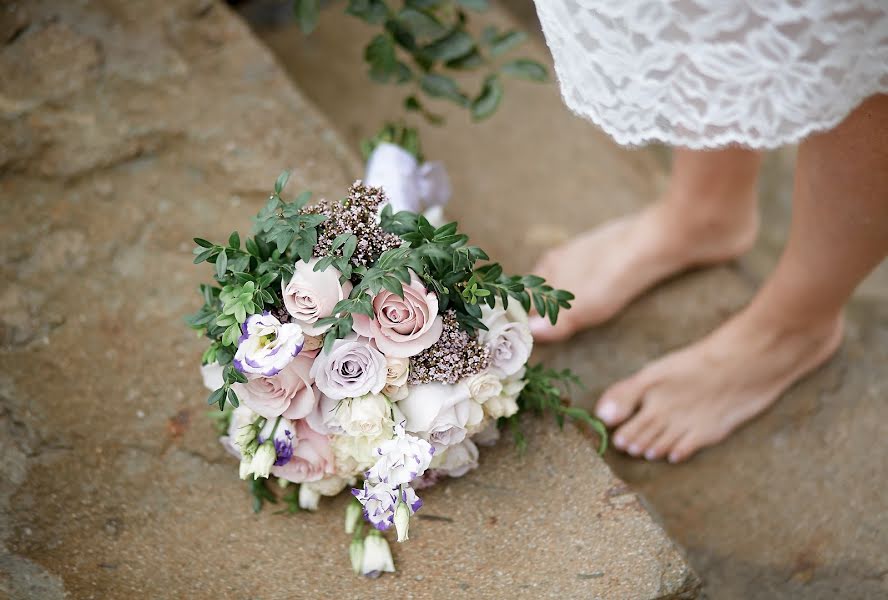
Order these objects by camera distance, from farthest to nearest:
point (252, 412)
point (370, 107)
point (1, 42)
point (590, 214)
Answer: point (370, 107) → point (590, 214) → point (1, 42) → point (252, 412)

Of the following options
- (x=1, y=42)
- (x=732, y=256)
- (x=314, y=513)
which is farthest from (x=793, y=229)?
(x=1, y=42)

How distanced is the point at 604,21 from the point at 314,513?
80cm

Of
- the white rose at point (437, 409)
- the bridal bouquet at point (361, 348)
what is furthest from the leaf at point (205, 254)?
the white rose at point (437, 409)

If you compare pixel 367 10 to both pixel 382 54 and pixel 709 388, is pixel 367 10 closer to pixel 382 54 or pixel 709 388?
pixel 382 54

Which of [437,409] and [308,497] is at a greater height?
[437,409]

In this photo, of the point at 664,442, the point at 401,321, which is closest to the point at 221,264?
the point at 401,321

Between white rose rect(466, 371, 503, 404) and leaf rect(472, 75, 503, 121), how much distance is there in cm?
70

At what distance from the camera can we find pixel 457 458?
1.20 metres

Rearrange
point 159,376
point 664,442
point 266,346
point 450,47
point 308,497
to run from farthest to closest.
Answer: point 450,47, point 664,442, point 159,376, point 308,497, point 266,346

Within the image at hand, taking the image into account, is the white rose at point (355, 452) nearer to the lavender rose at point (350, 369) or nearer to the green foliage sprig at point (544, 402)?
the lavender rose at point (350, 369)

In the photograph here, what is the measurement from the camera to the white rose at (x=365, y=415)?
1.05 meters

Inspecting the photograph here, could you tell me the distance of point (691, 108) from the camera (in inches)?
34.2

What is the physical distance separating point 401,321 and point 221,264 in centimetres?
25

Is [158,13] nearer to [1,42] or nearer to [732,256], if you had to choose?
[1,42]
